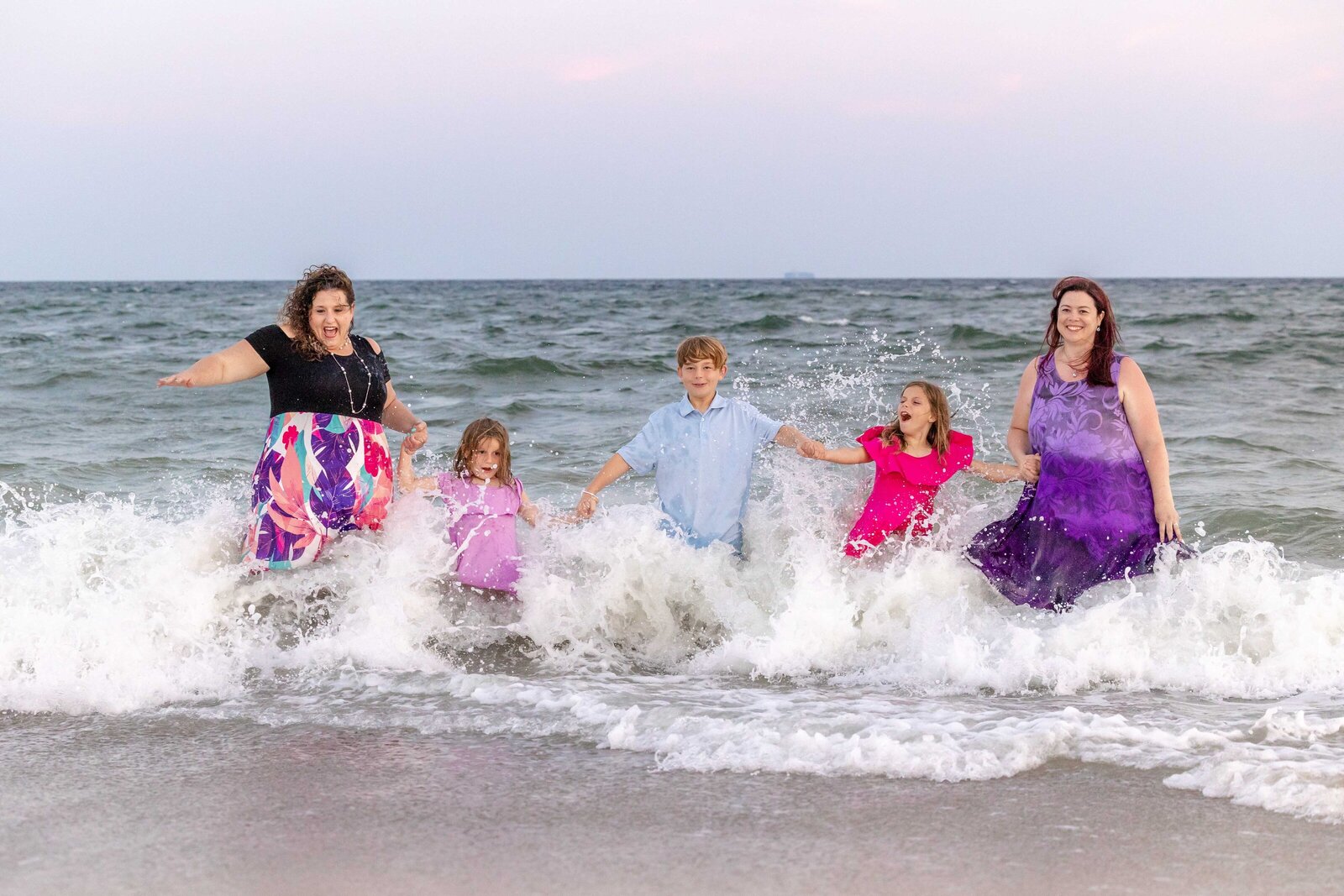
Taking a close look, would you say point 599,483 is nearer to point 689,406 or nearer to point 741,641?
point 689,406

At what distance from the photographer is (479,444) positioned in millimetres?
5219

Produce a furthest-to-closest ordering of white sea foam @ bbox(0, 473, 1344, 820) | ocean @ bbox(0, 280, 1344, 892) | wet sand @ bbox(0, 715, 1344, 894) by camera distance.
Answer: white sea foam @ bbox(0, 473, 1344, 820), ocean @ bbox(0, 280, 1344, 892), wet sand @ bbox(0, 715, 1344, 894)

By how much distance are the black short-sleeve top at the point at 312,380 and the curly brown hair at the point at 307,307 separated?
0.10 feet

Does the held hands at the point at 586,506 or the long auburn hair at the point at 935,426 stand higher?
the long auburn hair at the point at 935,426

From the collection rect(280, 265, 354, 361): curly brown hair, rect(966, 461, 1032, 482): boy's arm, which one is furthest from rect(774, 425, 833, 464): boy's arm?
rect(280, 265, 354, 361): curly brown hair

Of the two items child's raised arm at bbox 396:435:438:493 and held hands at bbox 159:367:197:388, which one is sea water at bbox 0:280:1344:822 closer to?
child's raised arm at bbox 396:435:438:493

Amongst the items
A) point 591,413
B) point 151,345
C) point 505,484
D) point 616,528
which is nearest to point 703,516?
point 616,528

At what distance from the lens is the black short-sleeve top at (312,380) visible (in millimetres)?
5020

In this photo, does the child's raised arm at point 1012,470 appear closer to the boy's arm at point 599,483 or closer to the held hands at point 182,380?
the boy's arm at point 599,483

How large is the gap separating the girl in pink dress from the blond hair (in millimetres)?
540

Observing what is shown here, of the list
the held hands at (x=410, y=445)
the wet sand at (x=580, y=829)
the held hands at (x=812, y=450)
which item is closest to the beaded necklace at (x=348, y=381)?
the held hands at (x=410, y=445)

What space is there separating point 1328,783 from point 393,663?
10.9 ft

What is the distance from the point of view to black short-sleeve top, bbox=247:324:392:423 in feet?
16.5

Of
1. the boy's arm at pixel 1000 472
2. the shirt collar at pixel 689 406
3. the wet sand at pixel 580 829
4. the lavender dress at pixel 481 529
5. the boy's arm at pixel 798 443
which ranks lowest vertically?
the wet sand at pixel 580 829
